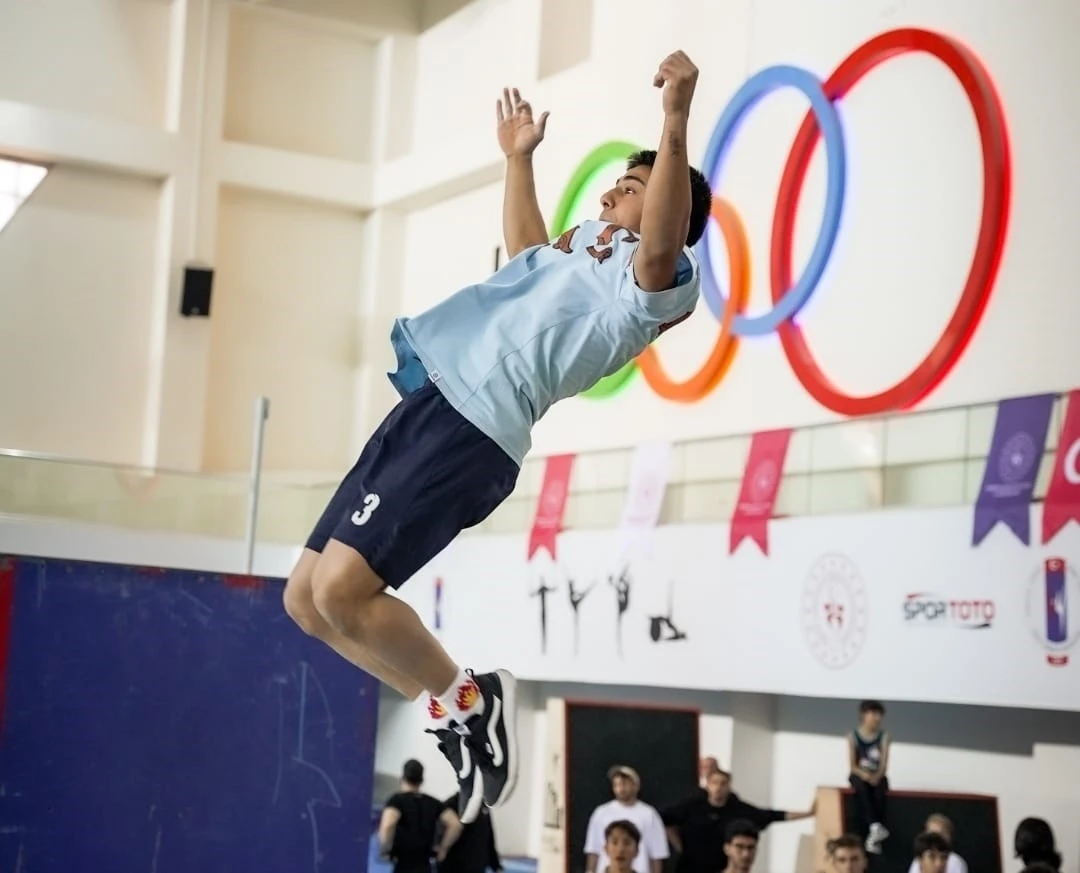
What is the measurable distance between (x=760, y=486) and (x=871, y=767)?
149 centimetres

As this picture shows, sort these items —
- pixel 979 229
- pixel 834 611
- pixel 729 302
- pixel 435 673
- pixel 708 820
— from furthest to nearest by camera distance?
pixel 729 302 → pixel 708 820 → pixel 979 229 → pixel 834 611 → pixel 435 673

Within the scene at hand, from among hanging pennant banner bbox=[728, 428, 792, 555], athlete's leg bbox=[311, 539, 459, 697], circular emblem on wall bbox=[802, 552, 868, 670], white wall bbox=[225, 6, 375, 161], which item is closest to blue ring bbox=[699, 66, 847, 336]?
hanging pennant banner bbox=[728, 428, 792, 555]

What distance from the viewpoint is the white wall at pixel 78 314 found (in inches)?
508

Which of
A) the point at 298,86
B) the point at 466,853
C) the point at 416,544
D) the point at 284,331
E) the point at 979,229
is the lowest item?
the point at 466,853

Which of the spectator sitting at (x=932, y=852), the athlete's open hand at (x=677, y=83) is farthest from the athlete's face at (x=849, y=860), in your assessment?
the athlete's open hand at (x=677, y=83)

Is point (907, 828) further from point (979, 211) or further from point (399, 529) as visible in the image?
point (399, 529)

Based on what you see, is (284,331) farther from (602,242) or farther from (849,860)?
(602,242)

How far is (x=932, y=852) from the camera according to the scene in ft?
22.8

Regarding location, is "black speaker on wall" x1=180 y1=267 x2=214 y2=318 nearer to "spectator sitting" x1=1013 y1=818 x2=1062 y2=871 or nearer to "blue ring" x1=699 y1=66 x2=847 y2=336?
"blue ring" x1=699 y1=66 x2=847 y2=336

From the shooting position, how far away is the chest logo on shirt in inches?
125

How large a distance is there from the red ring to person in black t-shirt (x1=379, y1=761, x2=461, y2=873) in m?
2.99

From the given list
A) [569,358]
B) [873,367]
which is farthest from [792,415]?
[569,358]

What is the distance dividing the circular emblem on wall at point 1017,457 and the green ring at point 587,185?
3.78 m

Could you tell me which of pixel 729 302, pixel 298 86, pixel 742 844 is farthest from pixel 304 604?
pixel 298 86
